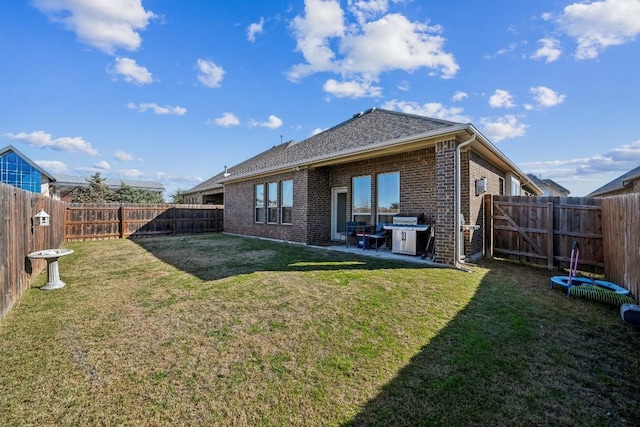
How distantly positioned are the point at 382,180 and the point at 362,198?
39.2 inches

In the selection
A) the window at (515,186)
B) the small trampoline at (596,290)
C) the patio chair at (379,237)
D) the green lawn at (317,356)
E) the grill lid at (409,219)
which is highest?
the window at (515,186)

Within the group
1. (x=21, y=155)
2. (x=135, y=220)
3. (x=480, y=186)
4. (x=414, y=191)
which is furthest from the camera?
(x=21, y=155)

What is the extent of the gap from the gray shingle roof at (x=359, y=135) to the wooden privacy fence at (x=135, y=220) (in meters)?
5.33

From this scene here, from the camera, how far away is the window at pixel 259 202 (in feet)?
42.9

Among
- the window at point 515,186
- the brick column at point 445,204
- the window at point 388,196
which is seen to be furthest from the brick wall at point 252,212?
the window at point 515,186

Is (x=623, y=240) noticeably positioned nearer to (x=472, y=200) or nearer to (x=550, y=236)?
(x=550, y=236)

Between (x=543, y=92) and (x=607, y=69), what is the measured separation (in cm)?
184

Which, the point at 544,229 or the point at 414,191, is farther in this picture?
the point at 414,191

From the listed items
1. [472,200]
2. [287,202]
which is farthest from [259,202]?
[472,200]

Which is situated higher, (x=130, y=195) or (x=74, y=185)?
(x=74, y=185)

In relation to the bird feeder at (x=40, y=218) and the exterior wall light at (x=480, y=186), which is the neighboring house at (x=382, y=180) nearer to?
the exterior wall light at (x=480, y=186)

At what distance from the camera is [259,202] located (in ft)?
43.7

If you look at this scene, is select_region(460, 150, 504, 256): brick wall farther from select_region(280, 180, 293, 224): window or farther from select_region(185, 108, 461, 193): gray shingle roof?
select_region(280, 180, 293, 224): window

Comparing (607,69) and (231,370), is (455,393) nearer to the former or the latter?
(231,370)
